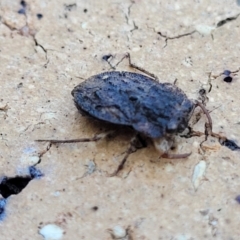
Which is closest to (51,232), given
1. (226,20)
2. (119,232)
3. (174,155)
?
(119,232)

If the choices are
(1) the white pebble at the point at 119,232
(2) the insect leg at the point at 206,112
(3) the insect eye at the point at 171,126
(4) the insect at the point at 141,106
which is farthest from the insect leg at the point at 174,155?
(1) the white pebble at the point at 119,232

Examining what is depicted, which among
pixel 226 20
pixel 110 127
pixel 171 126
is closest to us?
pixel 171 126

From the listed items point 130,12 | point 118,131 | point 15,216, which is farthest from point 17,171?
point 130,12

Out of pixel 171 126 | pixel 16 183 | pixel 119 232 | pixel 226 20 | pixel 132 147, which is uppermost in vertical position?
pixel 226 20

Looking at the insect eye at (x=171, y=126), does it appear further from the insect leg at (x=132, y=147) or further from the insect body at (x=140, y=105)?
the insect leg at (x=132, y=147)

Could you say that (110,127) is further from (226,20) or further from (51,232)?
(226,20)

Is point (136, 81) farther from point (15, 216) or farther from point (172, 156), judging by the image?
point (15, 216)
